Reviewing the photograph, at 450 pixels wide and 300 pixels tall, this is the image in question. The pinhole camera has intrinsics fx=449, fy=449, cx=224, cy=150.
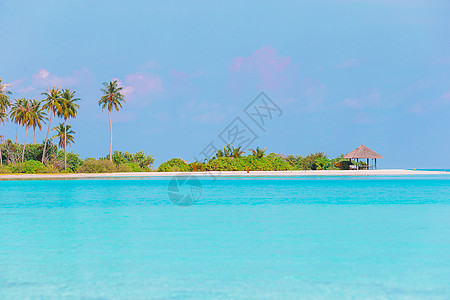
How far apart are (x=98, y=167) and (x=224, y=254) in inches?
1797

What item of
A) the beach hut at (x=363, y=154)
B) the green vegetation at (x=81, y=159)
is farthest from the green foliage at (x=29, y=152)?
the beach hut at (x=363, y=154)

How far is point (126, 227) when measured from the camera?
15023mm

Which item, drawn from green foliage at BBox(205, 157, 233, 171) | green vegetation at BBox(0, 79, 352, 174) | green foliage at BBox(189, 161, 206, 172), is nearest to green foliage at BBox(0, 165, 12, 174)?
green vegetation at BBox(0, 79, 352, 174)

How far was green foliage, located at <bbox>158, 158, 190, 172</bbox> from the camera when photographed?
53.7 metres

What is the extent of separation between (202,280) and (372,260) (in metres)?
4.12

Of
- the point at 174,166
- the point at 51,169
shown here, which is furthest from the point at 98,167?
the point at 174,166

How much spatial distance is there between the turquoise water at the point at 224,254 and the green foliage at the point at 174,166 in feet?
110

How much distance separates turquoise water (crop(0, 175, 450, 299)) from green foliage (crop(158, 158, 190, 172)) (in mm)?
33630

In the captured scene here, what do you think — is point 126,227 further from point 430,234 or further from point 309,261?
point 430,234

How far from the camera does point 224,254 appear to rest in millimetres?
10648

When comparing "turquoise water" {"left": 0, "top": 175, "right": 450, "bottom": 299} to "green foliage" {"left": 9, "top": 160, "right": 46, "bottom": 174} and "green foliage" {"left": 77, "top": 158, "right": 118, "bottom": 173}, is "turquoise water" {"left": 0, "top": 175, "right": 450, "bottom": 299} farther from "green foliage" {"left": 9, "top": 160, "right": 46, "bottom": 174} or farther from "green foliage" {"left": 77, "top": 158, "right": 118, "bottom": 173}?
"green foliage" {"left": 9, "top": 160, "right": 46, "bottom": 174}

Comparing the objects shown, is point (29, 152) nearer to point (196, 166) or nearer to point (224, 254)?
point (196, 166)

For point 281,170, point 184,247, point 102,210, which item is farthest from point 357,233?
point 281,170

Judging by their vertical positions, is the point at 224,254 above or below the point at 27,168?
below
